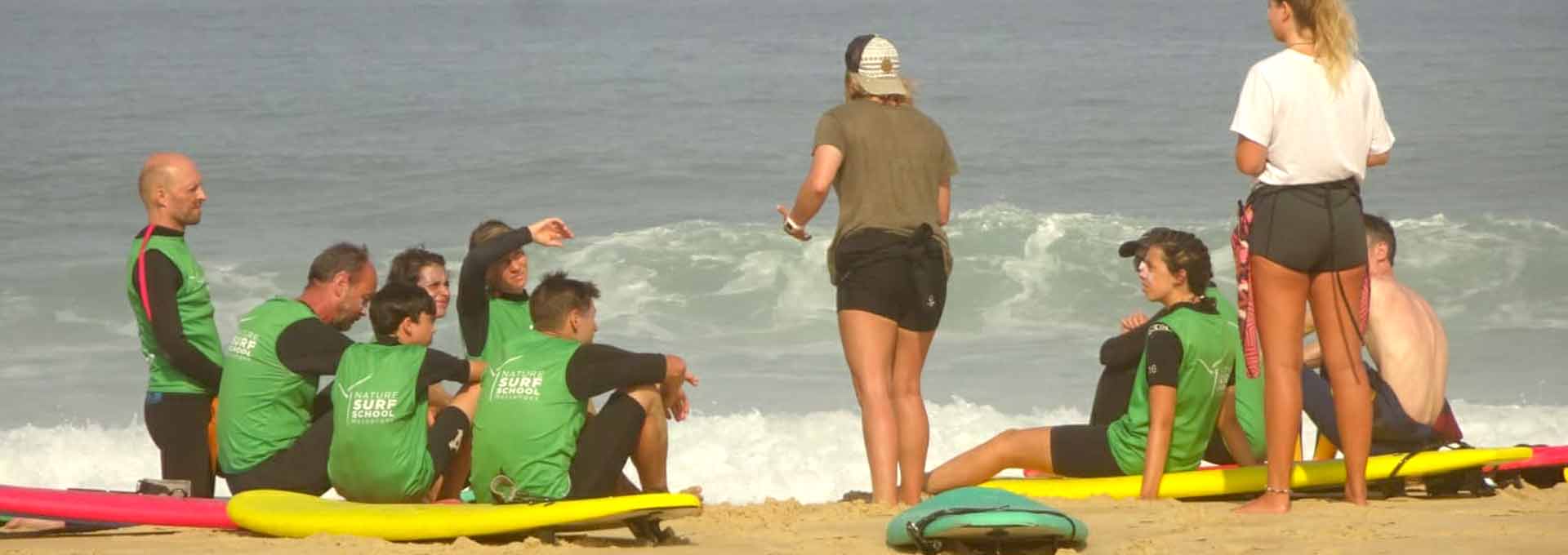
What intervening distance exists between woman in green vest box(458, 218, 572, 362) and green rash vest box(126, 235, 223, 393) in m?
0.85

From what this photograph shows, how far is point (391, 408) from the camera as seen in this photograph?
6059 millimetres

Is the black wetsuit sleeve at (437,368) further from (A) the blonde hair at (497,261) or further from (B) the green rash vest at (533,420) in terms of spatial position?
(A) the blonde hair at (497,261)

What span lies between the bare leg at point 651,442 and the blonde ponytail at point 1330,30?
225 cm

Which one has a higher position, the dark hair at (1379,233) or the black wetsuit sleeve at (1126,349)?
the dark hair at (1379,233)

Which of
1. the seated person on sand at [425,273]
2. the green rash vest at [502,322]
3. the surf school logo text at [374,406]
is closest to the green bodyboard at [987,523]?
the surf school logo text at [374,406]

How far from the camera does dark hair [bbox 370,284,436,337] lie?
616cm

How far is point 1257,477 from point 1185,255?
0.81m

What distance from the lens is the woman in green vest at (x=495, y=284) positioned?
661 centimetres

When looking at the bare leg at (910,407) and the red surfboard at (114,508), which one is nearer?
the red surfboard at (114,508)

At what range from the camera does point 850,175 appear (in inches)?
255

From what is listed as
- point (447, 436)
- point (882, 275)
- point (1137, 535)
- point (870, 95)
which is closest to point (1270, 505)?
point (1137, 535)

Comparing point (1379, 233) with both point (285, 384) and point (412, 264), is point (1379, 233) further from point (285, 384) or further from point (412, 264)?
point (285, 384)

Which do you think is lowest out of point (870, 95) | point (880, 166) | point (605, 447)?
point (605, 447)

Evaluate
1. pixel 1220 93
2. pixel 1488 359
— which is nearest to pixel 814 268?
pixel 1488 359
